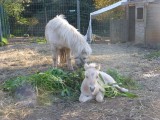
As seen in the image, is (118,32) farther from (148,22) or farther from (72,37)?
(72,37)

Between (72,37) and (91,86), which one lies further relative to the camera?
(72,37)

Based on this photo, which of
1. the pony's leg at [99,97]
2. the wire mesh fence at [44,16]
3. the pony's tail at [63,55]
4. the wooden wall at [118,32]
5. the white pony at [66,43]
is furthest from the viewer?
the wire mesh fence at [44,16]

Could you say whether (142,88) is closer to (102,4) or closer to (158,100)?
(158,100)

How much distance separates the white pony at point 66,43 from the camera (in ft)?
18.8

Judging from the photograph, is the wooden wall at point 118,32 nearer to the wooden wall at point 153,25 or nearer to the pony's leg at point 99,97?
the wooden wall at point 153,25

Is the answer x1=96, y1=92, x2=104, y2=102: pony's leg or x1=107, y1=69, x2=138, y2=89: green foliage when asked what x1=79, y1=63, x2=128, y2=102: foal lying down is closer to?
x1=96, y1=92, x2=104, y2=102: pony's leg

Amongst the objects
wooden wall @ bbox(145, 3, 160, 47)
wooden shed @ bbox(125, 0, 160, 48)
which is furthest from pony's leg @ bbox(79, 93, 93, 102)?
wooden wall @ bbox(145, 3, 160, 47)

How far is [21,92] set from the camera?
435cm

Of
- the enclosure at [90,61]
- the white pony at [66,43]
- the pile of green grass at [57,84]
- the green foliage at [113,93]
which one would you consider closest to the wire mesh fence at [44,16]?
the enclosure at [90,61]

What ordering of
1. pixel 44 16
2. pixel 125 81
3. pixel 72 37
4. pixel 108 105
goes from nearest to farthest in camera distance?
pixel 108 105, pixel 125 81, pixel 72 37, pixel 44 16

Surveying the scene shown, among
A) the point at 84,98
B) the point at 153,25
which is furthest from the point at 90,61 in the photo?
the point at 153,25

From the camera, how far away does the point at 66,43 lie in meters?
6.05

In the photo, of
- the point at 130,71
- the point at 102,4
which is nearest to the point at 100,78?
the point at 130,71

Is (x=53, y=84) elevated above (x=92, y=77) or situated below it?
below
